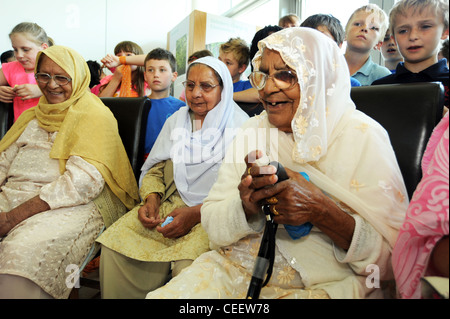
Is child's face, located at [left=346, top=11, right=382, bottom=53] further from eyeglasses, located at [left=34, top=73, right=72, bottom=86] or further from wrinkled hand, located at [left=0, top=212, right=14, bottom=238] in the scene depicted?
wrinkled hand, located at [left=0, top=212, right=14, bottom=238]

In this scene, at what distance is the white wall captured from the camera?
4.56 meters

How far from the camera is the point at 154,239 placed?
1616 mm

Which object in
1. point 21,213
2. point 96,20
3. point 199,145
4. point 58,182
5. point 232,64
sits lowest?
point 21,213

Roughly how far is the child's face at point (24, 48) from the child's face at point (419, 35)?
2347 millimetres

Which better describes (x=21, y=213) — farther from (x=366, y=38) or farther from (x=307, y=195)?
(x=366, y=38)

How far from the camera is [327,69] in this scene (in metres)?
1.12

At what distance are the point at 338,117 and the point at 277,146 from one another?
8.7 inches

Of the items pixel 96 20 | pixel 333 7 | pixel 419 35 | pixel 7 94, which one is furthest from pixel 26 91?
pixel 96 20

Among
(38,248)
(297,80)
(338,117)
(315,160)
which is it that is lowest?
(38,248)

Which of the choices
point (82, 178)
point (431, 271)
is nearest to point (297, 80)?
point (431, 271)

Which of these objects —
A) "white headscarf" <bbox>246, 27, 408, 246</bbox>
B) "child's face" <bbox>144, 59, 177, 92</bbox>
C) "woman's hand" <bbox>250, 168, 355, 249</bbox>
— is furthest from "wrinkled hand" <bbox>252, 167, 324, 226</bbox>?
"child's face" <bbox>144, 59, 177, 92</bbox>

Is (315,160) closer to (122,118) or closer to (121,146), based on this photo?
(121,146)

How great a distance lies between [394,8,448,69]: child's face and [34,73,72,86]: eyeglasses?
5.47 ft

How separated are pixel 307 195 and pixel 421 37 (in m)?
1.02
